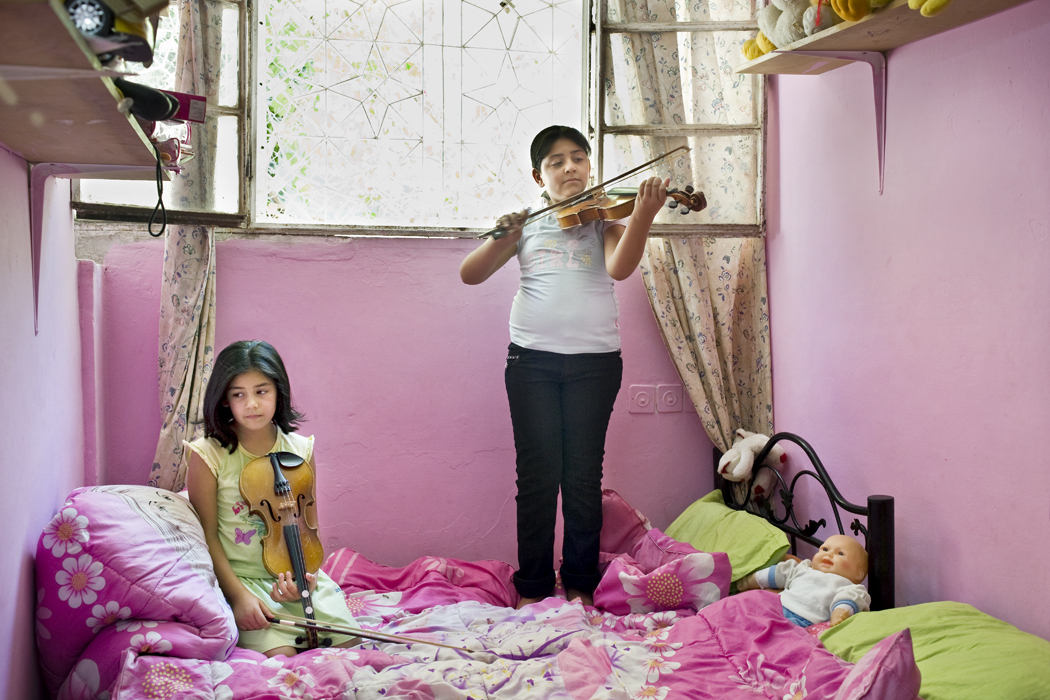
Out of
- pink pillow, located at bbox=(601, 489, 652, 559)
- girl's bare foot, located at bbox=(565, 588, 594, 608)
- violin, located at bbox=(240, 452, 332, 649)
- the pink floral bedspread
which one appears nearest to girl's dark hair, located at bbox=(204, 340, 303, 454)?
violin, located at bbox=(240, 452, 332, 649)

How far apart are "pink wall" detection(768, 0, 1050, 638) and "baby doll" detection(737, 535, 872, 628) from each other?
17 cm

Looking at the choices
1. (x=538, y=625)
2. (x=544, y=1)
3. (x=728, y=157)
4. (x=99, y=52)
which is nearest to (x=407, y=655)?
(x=538, y=625)

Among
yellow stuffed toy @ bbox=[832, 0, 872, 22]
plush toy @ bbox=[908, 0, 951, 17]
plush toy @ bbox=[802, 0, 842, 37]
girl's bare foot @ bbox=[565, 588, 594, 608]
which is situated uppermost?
plush toy @ bbox=[802, 0, 842, 37]

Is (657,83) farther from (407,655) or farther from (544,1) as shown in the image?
(407,655)

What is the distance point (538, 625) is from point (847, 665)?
2.45ft

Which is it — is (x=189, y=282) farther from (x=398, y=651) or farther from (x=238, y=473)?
(x=398, y=651)

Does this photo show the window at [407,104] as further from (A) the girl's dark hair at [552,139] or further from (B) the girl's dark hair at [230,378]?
(B) the girl's dark hair at [230,378]

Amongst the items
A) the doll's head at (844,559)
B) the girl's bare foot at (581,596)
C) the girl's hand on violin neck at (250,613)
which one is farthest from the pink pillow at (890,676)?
the girl's hand on violin neck at (250,613)

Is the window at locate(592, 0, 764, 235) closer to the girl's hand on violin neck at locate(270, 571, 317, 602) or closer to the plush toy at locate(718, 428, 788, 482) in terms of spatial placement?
the plush toy at locate(718, 428, 788, 482)

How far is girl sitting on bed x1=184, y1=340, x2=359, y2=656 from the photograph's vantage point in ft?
6.32

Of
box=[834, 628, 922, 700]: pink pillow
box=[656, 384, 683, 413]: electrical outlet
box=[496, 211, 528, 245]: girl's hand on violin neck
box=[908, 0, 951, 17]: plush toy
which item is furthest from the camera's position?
box=[656, 384, 683, 413]: electrical outlet

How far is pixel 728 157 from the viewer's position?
9.04 feet

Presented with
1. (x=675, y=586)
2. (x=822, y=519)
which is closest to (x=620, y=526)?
(x=675, y=586)

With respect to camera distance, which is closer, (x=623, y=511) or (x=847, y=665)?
(x=847, y=665)
